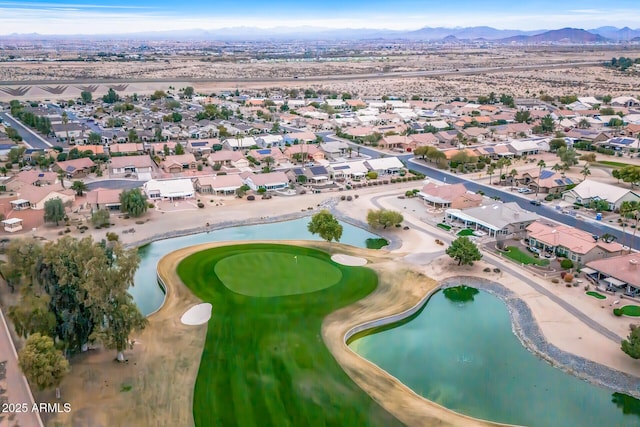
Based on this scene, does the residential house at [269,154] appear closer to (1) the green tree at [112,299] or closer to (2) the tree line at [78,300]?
(2) the tree line at [78,300]

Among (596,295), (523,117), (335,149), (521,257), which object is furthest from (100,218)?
(523,117)

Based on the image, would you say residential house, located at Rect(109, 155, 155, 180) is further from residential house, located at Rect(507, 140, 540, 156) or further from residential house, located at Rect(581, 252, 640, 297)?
residential house, located at Rect(507, 140, 540, 156)

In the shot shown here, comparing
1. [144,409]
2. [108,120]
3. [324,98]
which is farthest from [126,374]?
[324,98]

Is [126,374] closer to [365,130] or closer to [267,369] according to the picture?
[267,369]

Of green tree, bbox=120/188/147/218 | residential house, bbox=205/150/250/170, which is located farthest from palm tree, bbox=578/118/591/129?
green tree, bbox=120/188/147/218

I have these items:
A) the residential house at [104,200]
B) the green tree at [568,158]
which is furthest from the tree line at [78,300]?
the green tree at [568,158]

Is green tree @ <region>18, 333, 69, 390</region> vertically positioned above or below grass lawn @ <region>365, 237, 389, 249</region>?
above

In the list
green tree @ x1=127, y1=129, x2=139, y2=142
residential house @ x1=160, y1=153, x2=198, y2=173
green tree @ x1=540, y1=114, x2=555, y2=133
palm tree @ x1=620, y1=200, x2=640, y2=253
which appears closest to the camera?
palm tree @ x1=620, y1=200, x2=640, y2=253
